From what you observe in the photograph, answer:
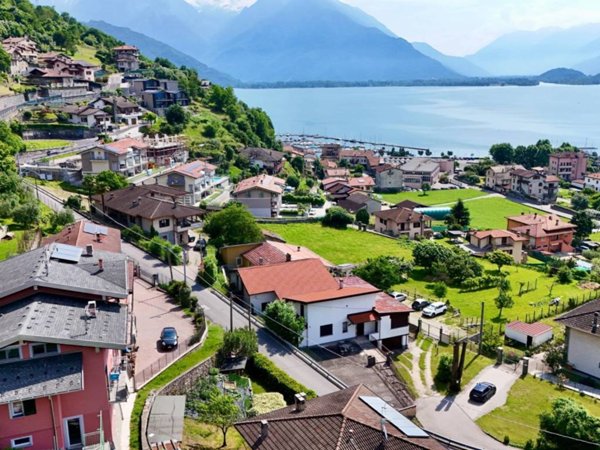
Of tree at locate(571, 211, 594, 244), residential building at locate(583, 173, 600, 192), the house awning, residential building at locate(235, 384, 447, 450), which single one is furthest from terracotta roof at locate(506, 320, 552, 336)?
residential building at locate(583, 173, 600, 192)

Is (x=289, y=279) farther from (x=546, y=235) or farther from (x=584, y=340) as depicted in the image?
(x=546, y=235)

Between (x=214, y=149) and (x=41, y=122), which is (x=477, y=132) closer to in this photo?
(x=214, y=149)

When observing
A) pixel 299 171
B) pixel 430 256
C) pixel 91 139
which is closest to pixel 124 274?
pixel 430 256

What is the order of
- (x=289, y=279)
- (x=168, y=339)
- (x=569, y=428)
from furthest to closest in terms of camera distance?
(x=289, y=279) → (x=168, y=339) → (x=569, y=428)

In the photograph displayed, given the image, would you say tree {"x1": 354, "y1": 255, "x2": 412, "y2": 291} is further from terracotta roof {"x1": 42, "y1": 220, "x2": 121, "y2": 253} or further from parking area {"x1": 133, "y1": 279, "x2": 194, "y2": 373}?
terracotta roof {"x1": 42, "y1": 220, "x2": 121, "y2": 253}

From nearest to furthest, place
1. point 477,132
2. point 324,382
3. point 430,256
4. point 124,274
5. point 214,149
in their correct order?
1. point 124,274
2. point 324,382
3. point 430,256
4. point 214,149
5. point 477,132

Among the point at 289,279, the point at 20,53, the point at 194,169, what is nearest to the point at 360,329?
the point at 289,279

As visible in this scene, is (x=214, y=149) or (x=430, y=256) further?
(x=214, y=149)
